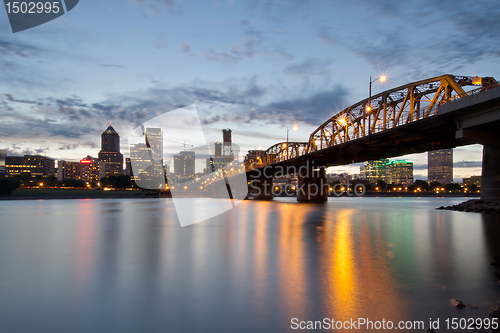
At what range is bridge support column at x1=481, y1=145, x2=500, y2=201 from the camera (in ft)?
122

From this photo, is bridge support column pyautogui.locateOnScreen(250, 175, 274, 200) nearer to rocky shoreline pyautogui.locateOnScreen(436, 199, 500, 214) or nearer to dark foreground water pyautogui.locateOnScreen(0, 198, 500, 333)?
rocky shoreline pyautogui.locateOnScreen(436, 199, 500, 214)

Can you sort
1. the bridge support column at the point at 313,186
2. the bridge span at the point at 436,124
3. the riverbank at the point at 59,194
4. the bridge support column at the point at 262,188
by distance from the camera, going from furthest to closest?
the riverbank at the point at 59,194
the bridge support column at the point at 262,188
the bridge support column at the point at 313,186
the bridge span at the point at 436,124

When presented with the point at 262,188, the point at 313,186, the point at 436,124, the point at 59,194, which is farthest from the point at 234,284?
the point at 59,194

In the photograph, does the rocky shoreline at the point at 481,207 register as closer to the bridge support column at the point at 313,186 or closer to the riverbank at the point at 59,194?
the bridge support column at the point at 313,186

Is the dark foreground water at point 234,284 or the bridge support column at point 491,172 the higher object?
the bridge support column at point 491,172

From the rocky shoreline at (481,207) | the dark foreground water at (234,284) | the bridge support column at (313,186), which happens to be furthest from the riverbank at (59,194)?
the rocky shoreline at (481,207)

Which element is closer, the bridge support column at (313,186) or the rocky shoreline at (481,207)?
the rocky shoreline at (481,207)

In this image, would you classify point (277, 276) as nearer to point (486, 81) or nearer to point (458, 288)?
point (458, 288)

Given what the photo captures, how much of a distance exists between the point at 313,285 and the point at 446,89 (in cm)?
4063

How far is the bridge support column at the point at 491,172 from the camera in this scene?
Answer: 122 ft

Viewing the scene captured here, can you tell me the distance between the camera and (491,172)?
37.8m

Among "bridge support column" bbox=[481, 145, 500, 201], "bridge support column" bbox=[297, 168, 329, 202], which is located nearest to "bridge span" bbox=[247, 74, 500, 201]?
"bridge support column" bbox=[481, 145, 500, 201]

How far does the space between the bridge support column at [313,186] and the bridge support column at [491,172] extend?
5233 centimetres

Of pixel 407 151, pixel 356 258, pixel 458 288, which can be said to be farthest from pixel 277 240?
pixel 407 151
